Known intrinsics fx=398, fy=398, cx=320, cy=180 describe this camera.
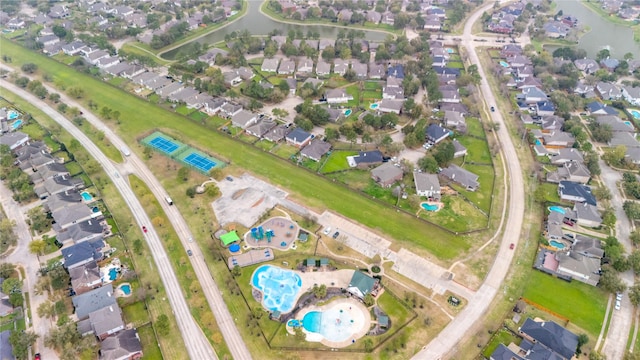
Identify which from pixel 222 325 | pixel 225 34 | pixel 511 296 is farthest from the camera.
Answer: pixel 225 34

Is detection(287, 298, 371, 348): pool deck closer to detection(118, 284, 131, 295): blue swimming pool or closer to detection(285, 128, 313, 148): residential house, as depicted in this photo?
detection(118, 284, 131, 295): blue swimming pool

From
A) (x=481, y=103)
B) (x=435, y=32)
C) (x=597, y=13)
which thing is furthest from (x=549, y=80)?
(x=597, y=13)

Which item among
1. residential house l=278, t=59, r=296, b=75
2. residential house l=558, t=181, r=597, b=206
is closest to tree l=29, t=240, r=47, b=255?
residential house l=278, t=59, r=296, b=75

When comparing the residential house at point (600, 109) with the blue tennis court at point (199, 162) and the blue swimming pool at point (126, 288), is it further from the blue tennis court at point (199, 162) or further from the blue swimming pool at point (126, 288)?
the blue swimming pool at point (126, 288)

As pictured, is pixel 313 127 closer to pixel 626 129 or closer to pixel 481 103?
pixel 481 103

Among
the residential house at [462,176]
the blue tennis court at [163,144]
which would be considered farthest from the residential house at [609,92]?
the blue tennis court at [163,144]
